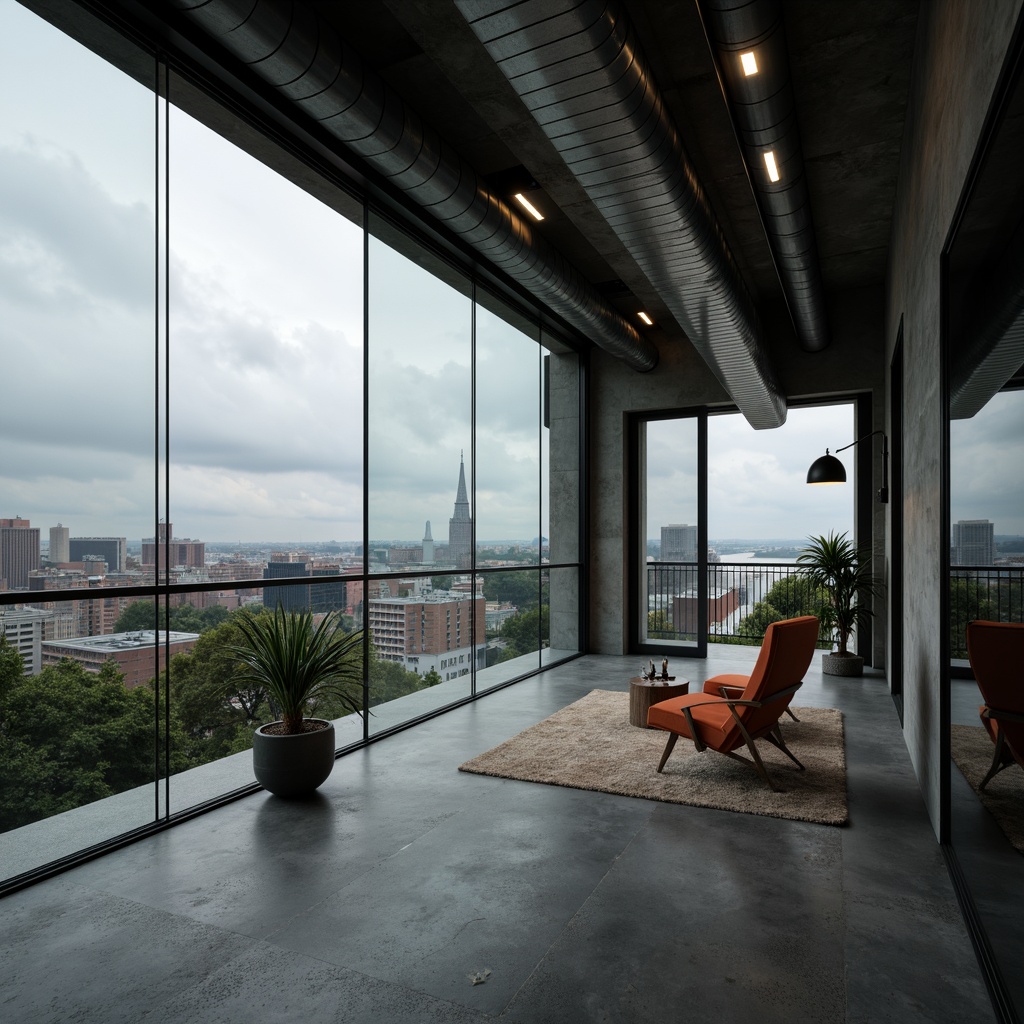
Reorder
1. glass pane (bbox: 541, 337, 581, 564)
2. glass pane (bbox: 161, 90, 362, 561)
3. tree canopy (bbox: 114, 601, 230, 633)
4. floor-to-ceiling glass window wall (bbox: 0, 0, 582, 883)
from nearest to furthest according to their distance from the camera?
1. floor-to-ceiling glass window wall (bbox: 0, 0, 582, 883)
2. tree canopy (bbox: 114, 601, 230, 633)
3. glass pane (bbox: 161, 90, 362, 561)
4. glass pane (bbox: 541, 337, 581, 564)

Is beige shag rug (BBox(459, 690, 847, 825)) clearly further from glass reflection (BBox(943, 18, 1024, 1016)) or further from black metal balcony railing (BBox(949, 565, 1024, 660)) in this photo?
black metal balcony railing (BBox(949, 565, 1024, 660))

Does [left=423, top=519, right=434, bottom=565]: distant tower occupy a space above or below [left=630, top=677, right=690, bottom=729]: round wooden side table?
above

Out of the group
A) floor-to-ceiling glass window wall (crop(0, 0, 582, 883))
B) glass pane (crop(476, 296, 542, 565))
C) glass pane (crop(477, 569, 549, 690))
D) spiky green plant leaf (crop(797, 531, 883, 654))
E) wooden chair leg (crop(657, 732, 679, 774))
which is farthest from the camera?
spiky green plant leaf (crop(797, 531, 883, 654))

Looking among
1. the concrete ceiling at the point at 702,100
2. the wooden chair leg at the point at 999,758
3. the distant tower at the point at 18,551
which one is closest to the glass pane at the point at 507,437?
the concrete ceiling at the point at 702,100

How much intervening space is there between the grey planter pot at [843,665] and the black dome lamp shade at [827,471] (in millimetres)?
1782

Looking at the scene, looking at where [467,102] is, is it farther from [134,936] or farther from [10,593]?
[134,936]

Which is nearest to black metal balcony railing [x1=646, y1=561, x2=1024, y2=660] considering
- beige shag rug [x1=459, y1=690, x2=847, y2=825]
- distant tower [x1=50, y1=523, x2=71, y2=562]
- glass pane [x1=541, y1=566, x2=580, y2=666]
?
glass pane [x1=541, y1=566, x2=580, y2=666]

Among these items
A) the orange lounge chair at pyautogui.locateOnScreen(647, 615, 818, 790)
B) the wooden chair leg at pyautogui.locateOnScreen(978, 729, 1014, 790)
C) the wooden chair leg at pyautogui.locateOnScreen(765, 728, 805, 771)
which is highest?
the wooden chair leg at pyautogui.locateOnScreen(978, 729, 1014, 790)

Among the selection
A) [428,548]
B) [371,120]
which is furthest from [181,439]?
[428,548]

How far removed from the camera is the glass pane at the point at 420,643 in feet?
15.7

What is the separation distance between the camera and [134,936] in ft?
7.52

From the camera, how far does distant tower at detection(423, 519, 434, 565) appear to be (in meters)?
5.33

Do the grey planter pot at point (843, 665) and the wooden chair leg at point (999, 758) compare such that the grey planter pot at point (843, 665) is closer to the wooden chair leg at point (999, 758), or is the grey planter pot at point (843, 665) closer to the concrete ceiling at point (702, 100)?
the concrete ceiling at point (702, 100)

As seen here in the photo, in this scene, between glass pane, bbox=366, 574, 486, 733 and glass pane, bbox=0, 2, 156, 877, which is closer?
glass pane, bbox=0, 2, 156, 877
